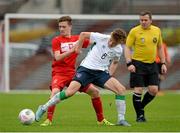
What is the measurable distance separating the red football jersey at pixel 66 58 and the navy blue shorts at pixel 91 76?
A: 0.53 meters

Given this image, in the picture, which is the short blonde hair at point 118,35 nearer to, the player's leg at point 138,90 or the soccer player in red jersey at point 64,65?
the soccer player in red jersey at point 64,65

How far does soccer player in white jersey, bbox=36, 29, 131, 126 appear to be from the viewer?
46.4ft

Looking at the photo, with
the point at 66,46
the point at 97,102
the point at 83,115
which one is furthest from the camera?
the point at 83,115

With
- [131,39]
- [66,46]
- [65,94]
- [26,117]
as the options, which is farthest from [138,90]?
[26,117]

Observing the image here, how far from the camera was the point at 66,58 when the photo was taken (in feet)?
48.7

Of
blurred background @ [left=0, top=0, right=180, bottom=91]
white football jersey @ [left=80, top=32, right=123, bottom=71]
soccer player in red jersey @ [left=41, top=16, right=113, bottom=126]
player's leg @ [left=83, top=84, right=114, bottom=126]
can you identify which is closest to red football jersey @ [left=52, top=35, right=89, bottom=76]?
soccer player in red jersey @ [left=41, top=16, right=113, bottom=126]

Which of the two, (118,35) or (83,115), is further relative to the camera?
(83,115)

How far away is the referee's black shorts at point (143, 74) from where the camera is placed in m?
15.6

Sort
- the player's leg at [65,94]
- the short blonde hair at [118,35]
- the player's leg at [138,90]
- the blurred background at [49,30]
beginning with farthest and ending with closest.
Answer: the blurred background at [49,30]
the player's leg at [138,90]
the player's leg at [65,94]
the short blonde hair at [118,35]

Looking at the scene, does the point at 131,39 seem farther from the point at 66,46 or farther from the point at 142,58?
the point at 66,46

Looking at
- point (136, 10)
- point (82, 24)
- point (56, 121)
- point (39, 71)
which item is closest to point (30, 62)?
point (39, 71)

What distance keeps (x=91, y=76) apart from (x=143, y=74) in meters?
1.63

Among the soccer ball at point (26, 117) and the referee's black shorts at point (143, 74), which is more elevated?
the referee's black shorts at point (143, 74)

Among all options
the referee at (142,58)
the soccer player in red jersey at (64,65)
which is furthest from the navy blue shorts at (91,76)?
the referee at (142,58)
